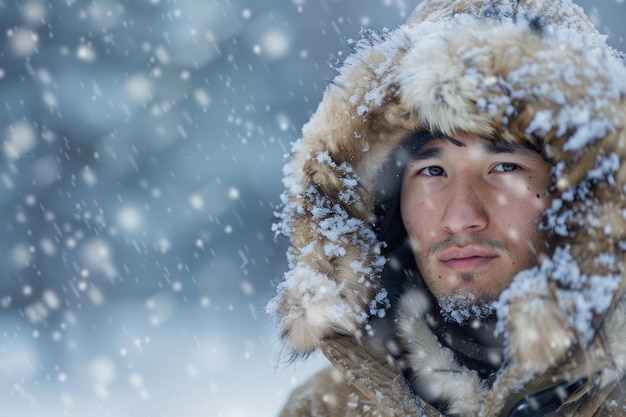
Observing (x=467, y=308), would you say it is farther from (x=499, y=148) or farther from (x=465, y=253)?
(x=499, y=148)

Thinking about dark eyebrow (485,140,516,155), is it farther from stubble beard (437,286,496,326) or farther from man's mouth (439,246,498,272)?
stubble beard (437,286,496,326)

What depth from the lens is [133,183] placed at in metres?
5.91

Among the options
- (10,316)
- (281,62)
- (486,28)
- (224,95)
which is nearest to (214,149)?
(224,95)

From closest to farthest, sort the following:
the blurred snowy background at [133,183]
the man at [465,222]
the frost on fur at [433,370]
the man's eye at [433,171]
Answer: the man at [465,222], the frost on fur at [433,370], the man's eye at [433,171], the blurred snowy background at [133,183]

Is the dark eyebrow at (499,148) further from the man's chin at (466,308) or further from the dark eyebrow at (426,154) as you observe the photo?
the man's chin at (466,308)

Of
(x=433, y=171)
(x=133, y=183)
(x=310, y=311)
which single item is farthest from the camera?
(x=133, y=183)

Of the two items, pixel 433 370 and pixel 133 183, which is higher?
pixel 133 183

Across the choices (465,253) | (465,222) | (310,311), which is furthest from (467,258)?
(310,311)

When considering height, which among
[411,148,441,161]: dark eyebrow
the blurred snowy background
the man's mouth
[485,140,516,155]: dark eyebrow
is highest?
the blurred snowy background

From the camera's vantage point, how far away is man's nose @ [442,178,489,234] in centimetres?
196

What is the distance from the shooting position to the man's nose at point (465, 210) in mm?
1962

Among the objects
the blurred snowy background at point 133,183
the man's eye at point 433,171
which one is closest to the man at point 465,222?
the man's eye at point 433,171

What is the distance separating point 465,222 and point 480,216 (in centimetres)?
5

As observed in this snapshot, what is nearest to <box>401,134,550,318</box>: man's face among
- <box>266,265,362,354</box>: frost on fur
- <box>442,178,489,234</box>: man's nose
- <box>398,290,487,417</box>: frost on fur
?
<box>442,178,489,234</box>: man's nose
